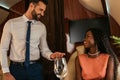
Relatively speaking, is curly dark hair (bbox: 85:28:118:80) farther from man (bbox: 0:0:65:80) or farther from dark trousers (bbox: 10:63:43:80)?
dark trousers (bbox: 10:63:43:80)

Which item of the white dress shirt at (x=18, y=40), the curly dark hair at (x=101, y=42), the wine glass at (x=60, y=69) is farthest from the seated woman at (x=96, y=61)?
Result: the wine glass at (x=60, y=69)

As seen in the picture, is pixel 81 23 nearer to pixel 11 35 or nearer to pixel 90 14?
pixel 90 14

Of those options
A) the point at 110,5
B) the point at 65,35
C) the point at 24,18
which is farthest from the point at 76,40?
the point at 24,18

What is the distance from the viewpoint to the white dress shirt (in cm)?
226

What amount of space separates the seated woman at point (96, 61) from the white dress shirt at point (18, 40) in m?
0.47

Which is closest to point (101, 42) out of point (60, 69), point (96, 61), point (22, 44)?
point (96, 61)

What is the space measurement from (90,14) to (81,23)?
189 mm

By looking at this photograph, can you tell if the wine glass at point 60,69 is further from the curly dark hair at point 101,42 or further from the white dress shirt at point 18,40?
the curly dark hair at point 101,42

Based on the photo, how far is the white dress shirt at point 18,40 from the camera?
226 centimetres

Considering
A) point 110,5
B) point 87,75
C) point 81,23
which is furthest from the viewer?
point 81,23

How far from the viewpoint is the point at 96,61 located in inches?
104

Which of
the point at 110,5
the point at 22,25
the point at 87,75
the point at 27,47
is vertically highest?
the point at 110,5

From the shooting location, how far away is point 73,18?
3717mm

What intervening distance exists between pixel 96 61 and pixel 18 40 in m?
0.86
